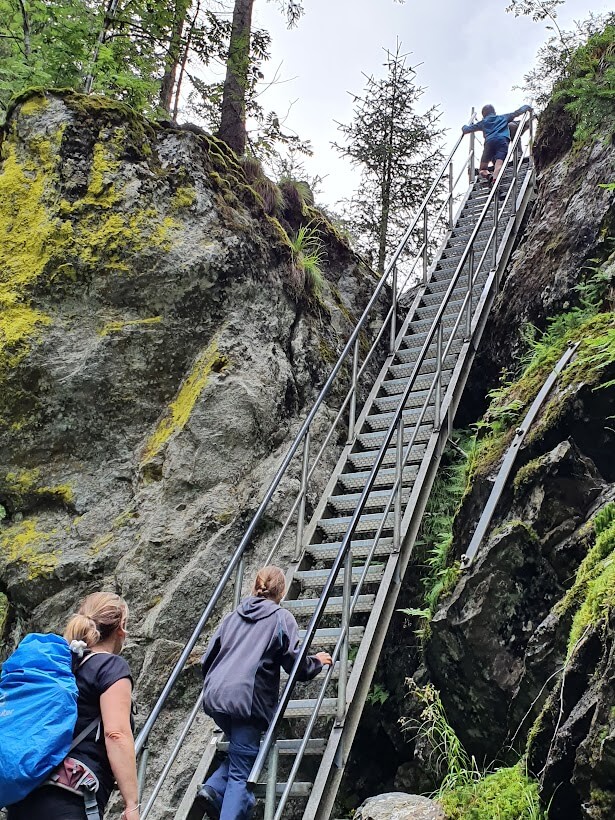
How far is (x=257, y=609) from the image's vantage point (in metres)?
3.86

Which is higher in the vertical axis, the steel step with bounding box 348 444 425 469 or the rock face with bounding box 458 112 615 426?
the rock face with bounding box 458 112 615 426

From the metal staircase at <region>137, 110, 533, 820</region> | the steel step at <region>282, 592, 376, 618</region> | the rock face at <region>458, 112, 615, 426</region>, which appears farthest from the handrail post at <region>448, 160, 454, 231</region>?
the steel step at <region>282, 592, 376, 618</region>

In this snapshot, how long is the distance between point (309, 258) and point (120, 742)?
625cm

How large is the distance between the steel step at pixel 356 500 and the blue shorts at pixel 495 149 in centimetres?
774

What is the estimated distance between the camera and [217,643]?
12.9 ft

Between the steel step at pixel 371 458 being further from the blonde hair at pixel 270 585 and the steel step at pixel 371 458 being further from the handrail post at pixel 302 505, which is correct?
the blonde hair at pixel 270 585

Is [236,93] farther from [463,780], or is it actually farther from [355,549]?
[463,780]

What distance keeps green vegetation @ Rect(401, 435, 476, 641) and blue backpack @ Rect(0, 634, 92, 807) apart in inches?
136

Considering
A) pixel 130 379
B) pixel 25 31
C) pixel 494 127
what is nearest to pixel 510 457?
pixel 130 379

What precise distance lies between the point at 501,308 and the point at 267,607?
5.50 meters

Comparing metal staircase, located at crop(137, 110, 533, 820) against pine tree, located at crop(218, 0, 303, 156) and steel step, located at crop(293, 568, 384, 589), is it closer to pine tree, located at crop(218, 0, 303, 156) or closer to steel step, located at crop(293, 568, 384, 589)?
steel step, located at crop(293, 568, 384, 589)

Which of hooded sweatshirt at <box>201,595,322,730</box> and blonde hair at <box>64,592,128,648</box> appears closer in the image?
blonde hair at <box>64,592,128,648</box>

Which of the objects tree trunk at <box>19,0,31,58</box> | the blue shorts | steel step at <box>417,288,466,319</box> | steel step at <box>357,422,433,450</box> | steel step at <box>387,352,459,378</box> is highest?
the blue shorts

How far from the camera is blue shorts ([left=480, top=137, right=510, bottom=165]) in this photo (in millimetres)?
11820
